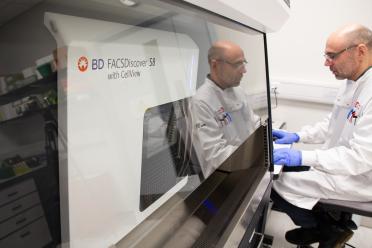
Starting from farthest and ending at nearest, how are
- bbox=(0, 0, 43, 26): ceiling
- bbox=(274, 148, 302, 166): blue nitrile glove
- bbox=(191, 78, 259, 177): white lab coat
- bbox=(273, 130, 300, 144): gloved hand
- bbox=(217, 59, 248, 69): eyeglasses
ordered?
bbox=(273, 130, 300, 144): gloved hand → bbox=(274, 148, 302, 166): blue nitrile glove → bbox=(217, 59, 248, 69): eyeglasses → bbox=(191, 78, 259, 177): white lab coat → bbox=(0, 0, 43, 26): ceiling

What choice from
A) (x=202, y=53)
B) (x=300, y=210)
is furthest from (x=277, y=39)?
(x=202, y=53)

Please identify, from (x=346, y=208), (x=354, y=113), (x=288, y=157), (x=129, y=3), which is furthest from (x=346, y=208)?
(x=129, y=3)

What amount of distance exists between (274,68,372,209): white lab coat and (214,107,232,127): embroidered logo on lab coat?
2.88 feet

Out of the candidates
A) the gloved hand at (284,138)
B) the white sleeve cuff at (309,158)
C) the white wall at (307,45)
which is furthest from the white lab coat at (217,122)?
the white wall at (307,45)

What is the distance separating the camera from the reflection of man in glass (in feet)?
2.64

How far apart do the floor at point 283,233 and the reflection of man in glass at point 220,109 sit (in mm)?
1450

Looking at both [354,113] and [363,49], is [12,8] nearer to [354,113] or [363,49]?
[354,113]

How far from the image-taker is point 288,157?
5.28 ft

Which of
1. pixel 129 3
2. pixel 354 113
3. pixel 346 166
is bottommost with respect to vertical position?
→ pixel 346 166

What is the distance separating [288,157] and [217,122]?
882 mm

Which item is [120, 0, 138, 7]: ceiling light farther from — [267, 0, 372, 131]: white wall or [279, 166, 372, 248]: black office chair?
[267, 0, 372, 131]: white wall

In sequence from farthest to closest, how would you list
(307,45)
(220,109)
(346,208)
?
(307,45)
(346,208)
(220,109)

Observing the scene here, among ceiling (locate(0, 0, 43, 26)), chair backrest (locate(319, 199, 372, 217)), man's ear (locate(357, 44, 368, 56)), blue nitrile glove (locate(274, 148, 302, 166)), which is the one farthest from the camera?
man's ear (locate(357, 44, 368, 56))

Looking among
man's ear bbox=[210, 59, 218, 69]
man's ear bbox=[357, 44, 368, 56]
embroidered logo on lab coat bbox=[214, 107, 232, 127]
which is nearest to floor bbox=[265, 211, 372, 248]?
man's ear bbox=[357, 44, 368, 56]
